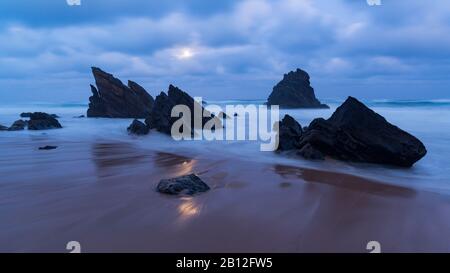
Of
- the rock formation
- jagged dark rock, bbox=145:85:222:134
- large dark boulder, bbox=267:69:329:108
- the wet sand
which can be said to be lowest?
the wet sand

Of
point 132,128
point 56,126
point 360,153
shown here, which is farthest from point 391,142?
point 56,126

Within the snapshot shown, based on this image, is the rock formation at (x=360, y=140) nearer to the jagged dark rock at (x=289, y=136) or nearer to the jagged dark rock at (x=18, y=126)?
the jagged dark rock at (x=289, y=136)

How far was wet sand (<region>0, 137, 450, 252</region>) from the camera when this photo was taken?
182 inches

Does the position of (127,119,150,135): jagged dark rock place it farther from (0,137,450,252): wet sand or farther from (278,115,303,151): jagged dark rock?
(0,137,450,252): wet sand

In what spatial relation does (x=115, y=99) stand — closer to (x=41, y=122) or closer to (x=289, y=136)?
(x=41, y=122)

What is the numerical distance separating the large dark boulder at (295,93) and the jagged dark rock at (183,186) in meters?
71.4

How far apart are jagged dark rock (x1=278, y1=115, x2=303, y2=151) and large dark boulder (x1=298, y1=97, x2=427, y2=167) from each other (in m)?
0.74

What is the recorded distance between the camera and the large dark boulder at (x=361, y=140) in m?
10.5

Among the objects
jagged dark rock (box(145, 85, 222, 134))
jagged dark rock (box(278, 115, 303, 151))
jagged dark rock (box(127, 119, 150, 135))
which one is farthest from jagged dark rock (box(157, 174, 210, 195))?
jagged dark rock (box(127, 119, 150, 135))

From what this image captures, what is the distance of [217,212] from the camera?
5.80 m

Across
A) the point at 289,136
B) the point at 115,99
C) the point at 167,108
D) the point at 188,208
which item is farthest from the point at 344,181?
the point at 115,99

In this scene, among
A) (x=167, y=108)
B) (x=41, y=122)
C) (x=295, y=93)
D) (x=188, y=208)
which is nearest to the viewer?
(x=188, y=208)

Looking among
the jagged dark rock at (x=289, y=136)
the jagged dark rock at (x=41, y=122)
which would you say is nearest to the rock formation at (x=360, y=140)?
the jagged dark rock at (x=289, y=136)

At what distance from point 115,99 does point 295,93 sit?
49.8m
